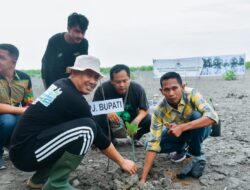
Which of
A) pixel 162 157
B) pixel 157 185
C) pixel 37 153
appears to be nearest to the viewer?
pixel 37 153

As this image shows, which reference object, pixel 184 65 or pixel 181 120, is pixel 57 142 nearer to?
pixel 181 120

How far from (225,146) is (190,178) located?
129cm

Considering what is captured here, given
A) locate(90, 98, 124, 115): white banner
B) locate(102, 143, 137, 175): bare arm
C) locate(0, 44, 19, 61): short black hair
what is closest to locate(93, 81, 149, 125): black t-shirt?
locate(90, 98, 124, 115): white banner

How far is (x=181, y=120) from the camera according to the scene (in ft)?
12.2

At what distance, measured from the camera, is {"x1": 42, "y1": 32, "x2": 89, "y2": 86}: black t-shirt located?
4.70m

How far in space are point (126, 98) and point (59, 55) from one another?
1104mm

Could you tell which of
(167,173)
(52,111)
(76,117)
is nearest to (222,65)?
(167,173)

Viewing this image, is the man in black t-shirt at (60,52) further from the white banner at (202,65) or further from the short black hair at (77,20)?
the white banner at (202,65)

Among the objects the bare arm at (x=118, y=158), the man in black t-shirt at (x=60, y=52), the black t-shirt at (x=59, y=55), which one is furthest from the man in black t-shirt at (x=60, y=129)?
A: the black t-shirt at (x=59, y=55)

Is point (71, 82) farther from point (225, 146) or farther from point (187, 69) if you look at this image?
point (187, 69)

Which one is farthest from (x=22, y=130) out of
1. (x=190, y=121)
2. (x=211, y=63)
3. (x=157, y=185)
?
(x=211, y=63)

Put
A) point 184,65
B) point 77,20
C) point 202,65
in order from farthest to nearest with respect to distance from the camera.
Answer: point 202,65
point 184,65
point 77,20

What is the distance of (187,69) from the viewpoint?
55.5ft

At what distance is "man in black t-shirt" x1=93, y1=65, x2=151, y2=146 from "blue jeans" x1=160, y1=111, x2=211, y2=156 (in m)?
0.55
